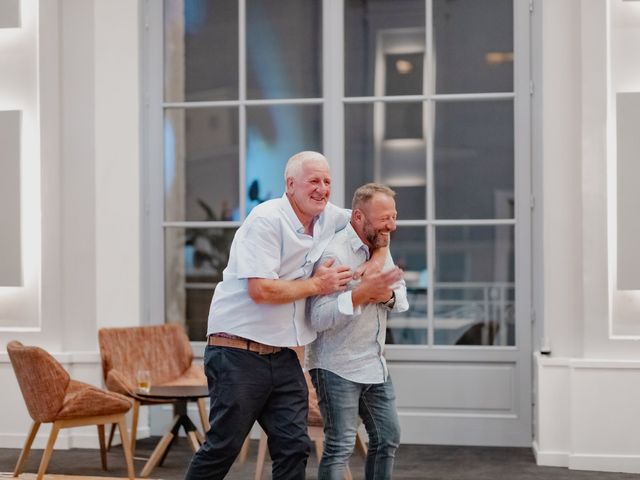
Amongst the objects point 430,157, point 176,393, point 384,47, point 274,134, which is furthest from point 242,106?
point 176,393

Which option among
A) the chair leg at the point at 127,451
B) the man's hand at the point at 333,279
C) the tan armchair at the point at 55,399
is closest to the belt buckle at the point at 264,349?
the man's hand at the point at 333,279

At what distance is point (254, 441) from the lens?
7059 mm

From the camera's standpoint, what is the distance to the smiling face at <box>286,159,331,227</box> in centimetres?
377

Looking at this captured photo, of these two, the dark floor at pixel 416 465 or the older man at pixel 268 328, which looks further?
the dark floor at pixel 416 465

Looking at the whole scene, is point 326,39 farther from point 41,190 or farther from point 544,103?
point 41,190

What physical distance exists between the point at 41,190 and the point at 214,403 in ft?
11.3

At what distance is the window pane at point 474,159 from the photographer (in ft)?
22.6

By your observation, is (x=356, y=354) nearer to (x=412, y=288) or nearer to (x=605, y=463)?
(x=605, y=463)

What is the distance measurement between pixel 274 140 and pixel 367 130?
615 millimetres

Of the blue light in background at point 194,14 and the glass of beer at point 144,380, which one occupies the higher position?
the blue light in background at point 194,14

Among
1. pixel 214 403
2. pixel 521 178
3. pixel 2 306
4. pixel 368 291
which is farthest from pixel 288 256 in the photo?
pixel 2 306

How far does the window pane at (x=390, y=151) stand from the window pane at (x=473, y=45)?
0.31m

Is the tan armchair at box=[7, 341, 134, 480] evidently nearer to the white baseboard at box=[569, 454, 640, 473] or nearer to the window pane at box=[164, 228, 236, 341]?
the window pane at box=[164, 228, 236, 341]

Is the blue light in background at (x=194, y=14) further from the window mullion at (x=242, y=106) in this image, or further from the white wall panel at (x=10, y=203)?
the white wall panel at (x=10, y=203)
